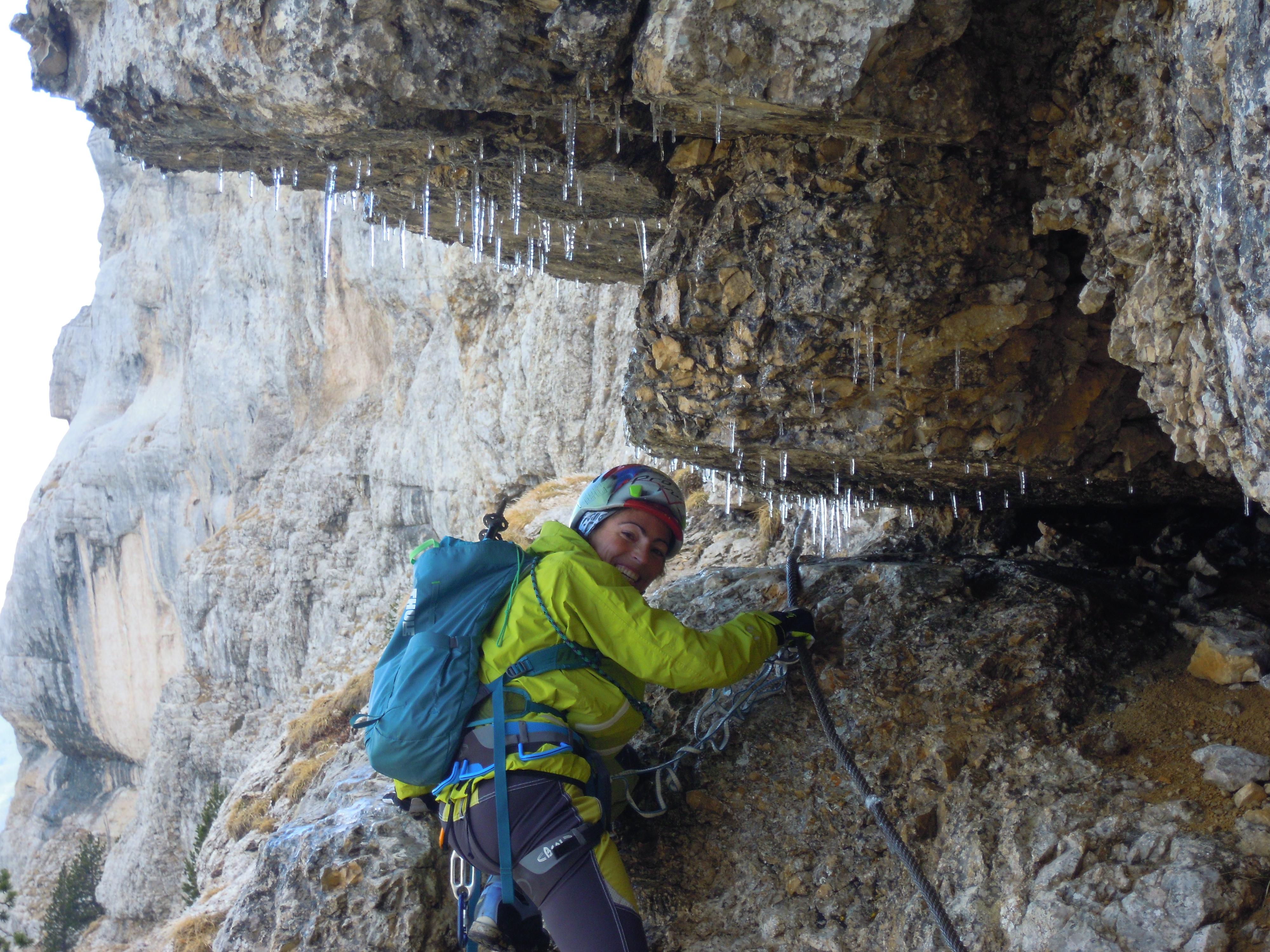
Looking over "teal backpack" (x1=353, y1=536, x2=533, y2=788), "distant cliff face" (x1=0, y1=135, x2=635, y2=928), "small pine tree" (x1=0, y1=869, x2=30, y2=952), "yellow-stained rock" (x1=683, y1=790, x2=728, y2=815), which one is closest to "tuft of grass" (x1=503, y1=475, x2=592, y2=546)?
"distant cliff face" (x1=0, y1=135, x2=635, y2=928)

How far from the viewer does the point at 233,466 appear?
25.8m

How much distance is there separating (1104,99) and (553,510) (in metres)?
9.28

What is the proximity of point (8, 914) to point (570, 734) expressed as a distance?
27121mm

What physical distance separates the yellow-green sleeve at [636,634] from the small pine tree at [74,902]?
806 inches

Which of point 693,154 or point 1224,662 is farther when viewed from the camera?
point 693,154

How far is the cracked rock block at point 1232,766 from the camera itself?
2928 mm

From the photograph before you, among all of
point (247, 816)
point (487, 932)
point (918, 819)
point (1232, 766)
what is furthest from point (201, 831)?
point (1232, 766)

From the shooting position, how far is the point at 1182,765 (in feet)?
10.3

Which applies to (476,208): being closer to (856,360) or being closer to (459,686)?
(856,360)

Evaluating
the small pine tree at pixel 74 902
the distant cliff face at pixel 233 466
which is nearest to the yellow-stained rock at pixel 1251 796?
the distant cliff face at pixel 233 466

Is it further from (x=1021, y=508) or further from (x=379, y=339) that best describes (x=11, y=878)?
(x=1021, y=508)

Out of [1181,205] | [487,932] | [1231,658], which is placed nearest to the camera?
[1181,205]

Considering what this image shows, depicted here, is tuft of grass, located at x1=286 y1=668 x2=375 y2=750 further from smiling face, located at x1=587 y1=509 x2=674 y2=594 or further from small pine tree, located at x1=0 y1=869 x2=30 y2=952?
small pine tree, located at x1=0 y1=869 x2=30 y2=952

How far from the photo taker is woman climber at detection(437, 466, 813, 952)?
123 inches
